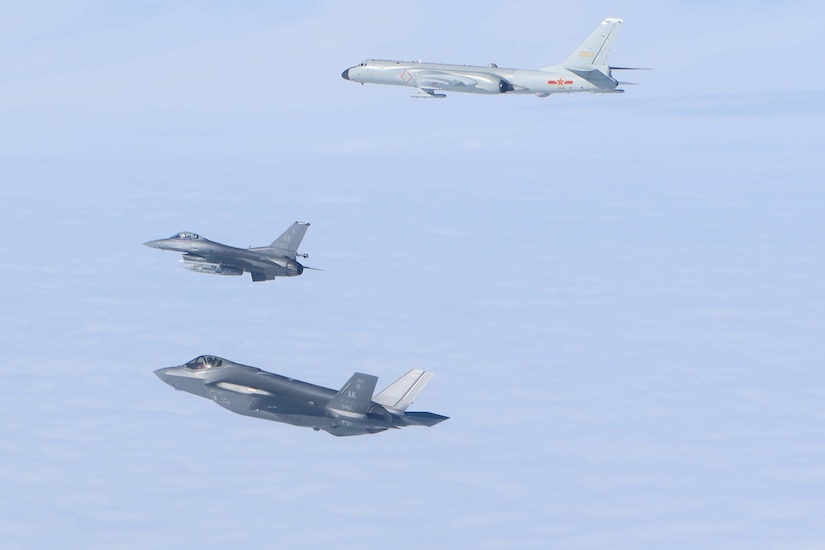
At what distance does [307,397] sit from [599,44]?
56.3 meters

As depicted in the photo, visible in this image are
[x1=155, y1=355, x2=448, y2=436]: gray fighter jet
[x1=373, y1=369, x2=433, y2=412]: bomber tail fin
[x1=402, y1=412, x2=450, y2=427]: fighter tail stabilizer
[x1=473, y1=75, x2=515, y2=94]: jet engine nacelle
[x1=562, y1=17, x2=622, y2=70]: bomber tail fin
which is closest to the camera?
[x1=155, y1=355, x2=448, y2=436]: gray fighter jet

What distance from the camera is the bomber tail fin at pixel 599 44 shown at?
126 m

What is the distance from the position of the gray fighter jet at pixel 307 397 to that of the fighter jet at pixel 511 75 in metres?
45.5

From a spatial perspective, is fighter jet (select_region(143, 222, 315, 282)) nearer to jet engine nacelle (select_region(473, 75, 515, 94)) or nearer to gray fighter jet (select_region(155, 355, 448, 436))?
gray fighter jet (select_region(155, 355, 448, 436))

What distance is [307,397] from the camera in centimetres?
9694

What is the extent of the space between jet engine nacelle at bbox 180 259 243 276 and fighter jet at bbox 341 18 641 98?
99.3ft

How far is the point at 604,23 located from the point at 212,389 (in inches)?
2440

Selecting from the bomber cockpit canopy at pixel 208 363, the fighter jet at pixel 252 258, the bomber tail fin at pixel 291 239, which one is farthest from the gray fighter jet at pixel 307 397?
the bomber tail fin at pixel 291 239

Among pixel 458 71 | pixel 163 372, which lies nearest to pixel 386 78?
pixel 458 71

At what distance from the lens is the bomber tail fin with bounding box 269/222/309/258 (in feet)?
400

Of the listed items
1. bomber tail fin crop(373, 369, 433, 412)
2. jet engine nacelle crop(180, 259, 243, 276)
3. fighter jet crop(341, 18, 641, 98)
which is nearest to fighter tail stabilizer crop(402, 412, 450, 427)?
bomber tail fin crop(373, 369, 433, 412)

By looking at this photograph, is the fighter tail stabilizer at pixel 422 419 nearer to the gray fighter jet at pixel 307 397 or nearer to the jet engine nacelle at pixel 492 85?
the gray fighter jet at pixel 307 397

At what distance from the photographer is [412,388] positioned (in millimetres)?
97875

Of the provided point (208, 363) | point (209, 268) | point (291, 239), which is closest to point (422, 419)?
point (208, 363)
